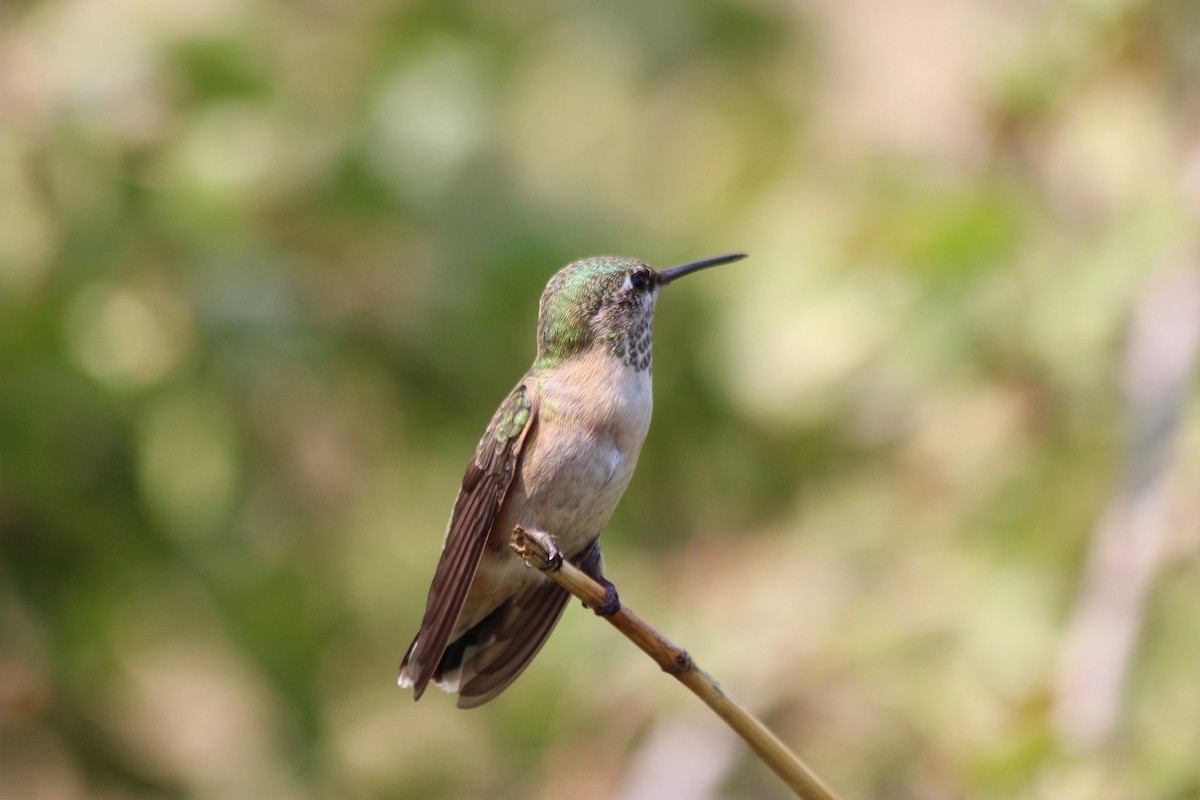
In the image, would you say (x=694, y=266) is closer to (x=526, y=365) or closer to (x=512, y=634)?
(x=512, y=634)

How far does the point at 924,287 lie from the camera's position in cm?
305

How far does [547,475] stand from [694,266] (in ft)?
1.39

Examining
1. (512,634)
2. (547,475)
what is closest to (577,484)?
(547,475)

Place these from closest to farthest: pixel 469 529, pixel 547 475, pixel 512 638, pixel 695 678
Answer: pixel 695 678 → pixel 469 529 → pixel 547 475 → pixel 512 638

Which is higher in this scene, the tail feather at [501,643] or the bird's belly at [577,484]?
the bird's belly at [577,484]

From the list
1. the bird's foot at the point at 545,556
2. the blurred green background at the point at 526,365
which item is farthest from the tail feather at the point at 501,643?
the blurred green background at the point at 526,365

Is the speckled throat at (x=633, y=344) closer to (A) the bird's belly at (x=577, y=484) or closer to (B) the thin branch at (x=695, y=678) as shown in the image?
(A) the bird's belly at (x=577, y=484)

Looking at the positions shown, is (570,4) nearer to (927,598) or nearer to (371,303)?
(371,303)

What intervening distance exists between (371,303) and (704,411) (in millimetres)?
1017

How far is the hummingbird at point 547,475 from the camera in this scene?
2125 mm

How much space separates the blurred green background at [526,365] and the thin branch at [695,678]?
1119 mm

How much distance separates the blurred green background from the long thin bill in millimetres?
789

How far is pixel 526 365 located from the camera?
4055 millimetres

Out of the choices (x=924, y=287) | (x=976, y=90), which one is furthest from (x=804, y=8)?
(x=924, y=287)
